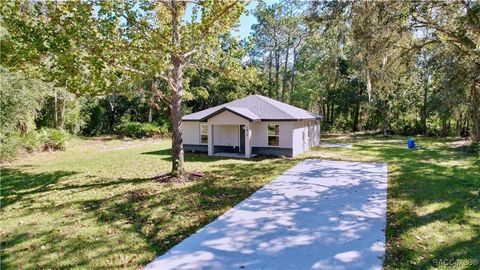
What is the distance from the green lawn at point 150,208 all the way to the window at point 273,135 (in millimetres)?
1963

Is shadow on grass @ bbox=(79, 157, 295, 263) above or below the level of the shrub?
below

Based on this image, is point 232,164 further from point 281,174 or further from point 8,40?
point 8,40

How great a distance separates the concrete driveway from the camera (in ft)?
15.2

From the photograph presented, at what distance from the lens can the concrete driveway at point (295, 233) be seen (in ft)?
15.2

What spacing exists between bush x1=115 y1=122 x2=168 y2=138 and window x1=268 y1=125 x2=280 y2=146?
12.9 m

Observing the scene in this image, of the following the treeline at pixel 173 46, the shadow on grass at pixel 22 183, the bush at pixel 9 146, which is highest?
the treeline at pixel 173 46

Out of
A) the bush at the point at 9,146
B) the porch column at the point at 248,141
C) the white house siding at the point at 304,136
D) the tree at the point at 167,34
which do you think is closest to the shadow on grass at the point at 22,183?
the bush at the point at 9,146

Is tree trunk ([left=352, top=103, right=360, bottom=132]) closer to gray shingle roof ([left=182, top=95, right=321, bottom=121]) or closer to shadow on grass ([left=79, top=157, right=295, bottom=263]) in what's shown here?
gray shingle roof ([left=182, top=95, right=321, bottom=121])

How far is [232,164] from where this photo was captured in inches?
517

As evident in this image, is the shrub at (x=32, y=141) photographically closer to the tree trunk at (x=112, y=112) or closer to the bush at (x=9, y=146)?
the bush at (x=9, y=146)

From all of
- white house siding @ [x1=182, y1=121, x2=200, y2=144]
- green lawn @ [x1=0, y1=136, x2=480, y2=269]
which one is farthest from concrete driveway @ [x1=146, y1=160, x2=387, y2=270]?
white house siding @ [x1=182, y1=121, x2=200, y2=144]

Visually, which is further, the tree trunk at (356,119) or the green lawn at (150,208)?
the tree trunk at (356,119)

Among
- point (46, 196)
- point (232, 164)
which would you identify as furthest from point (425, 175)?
point (46, 196)

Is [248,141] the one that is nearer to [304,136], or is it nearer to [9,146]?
[304,136]
